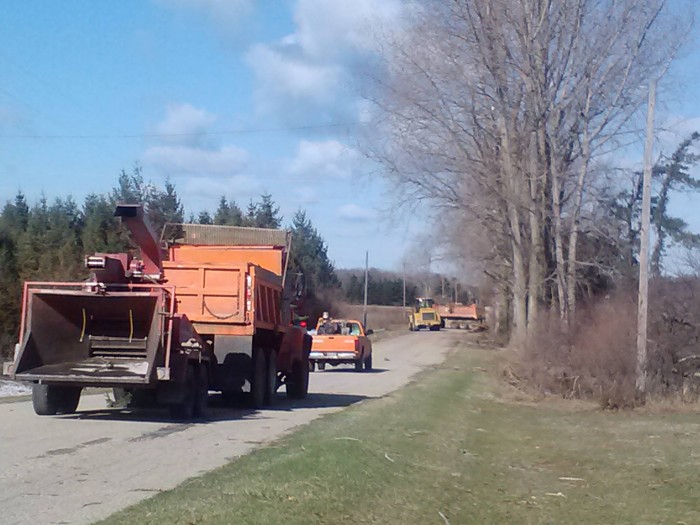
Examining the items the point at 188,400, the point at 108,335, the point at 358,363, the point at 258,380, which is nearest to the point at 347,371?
the point at 358,363

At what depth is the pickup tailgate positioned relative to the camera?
34688 mm

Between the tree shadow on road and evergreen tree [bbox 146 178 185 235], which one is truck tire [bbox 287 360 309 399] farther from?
evergreen tree [bbox 146 178 185 235]

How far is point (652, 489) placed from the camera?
1141 centimetres

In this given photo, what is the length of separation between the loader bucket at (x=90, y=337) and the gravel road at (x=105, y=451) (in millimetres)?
805

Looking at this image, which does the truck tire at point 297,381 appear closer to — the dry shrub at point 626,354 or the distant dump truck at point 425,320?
the dry shrub at point 626,354

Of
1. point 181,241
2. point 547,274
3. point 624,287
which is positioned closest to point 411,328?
point 547,274

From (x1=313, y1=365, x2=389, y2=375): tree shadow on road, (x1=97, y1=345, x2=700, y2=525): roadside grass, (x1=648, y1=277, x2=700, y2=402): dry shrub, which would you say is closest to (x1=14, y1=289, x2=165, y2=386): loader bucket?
(x1=97, y1=345, x2=700, y2=525): roadside grass

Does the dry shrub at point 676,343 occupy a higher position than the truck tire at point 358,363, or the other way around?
the dry shrub at point 676,343

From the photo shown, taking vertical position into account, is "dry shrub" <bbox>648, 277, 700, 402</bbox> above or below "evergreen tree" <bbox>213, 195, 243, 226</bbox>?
below

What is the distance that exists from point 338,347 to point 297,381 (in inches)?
517

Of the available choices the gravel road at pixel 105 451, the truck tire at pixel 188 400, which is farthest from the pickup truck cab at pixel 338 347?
the truck tire at pixel 188 400

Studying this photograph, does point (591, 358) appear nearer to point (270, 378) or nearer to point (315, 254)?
point (270, 378)

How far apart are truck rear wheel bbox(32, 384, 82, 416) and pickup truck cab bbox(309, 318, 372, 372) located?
1812cm

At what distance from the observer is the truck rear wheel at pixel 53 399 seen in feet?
51.1
